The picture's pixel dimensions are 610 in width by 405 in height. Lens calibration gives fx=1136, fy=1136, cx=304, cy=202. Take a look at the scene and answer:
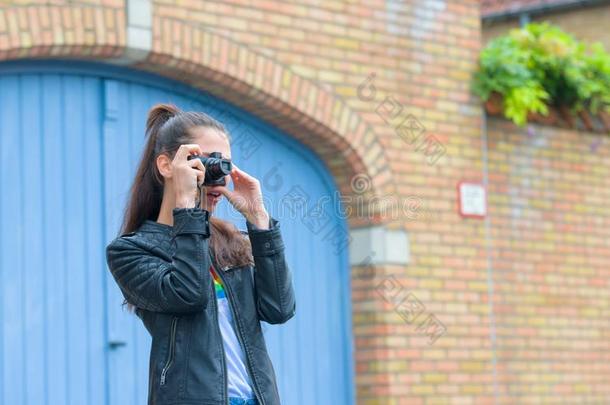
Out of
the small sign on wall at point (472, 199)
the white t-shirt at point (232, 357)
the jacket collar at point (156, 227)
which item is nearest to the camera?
the white t-shirt at point (232, 357)

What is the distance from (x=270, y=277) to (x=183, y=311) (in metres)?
0.41

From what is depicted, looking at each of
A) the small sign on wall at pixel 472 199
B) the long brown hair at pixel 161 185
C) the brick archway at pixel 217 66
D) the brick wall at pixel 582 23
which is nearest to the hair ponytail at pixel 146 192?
the long brown hair at pixel 161 185

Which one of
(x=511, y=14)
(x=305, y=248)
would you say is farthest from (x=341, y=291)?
(x=511, y=14)

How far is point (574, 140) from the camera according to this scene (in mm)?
8555

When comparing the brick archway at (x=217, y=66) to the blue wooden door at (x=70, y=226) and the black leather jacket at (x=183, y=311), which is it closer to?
the blue wooden door at (x=70, y=226)

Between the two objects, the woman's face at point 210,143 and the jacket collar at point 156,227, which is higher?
the woman's face at point 210,143

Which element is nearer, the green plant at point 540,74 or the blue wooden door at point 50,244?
the blue wooden door at point 50,244

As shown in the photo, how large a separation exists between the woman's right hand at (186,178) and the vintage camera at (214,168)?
1.1 inches

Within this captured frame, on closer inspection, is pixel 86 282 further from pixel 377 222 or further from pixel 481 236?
pixel 481 236

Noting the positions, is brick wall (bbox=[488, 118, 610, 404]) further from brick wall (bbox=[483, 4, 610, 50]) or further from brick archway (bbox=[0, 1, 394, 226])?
brick wall (bbox=[483, 4, 610, 50])

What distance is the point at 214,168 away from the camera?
10.9 ft

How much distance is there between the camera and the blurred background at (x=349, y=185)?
19.2ft

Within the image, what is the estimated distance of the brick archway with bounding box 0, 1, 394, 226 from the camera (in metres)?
5.79

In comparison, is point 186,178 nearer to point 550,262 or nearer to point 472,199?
point 472,199
